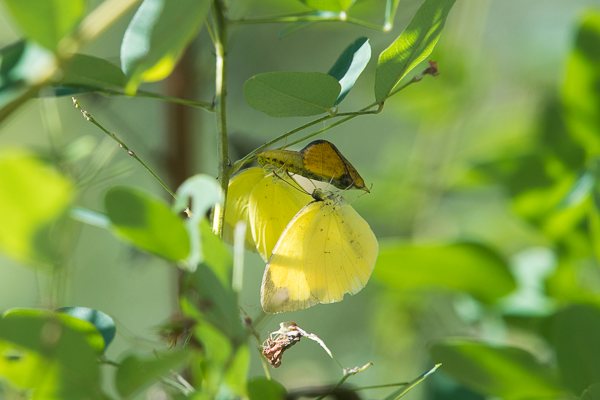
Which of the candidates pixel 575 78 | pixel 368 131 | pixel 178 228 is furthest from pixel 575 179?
pixel 368 131

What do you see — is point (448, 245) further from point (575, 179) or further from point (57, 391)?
point (57, 391)

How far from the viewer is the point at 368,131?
7.72ft

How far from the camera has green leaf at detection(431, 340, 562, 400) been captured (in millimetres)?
652

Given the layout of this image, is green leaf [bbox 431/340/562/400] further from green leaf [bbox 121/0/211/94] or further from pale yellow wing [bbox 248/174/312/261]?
green leaf [bbox 121/0/211/94]

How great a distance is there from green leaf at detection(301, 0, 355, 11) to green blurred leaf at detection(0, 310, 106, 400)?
249mm

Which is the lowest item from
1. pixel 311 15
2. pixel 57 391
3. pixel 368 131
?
pixel 368 131

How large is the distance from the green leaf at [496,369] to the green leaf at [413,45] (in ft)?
0.82

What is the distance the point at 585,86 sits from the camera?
2.65 feet

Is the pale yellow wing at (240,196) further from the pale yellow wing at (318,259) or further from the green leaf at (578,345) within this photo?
the green leaf at (578,345)

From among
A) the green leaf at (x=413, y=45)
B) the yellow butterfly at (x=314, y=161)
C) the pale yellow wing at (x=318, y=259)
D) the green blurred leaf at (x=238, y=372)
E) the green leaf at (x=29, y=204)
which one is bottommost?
the pale yellow wing at (x=318, y=259)

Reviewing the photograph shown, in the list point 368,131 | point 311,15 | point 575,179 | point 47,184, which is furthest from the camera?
point 368,131

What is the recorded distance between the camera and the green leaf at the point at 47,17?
13.5 inches

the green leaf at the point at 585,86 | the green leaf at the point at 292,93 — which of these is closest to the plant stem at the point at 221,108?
the green leaf at the point at 292,93

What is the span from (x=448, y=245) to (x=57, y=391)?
51cm
